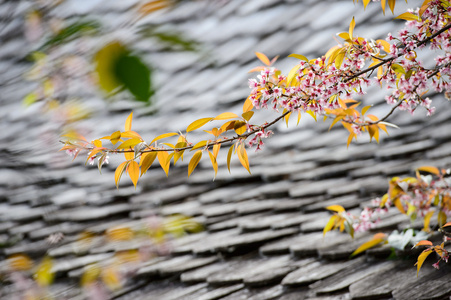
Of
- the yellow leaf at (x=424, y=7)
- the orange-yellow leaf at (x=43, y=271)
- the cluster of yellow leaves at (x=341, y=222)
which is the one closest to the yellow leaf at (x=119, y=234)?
the orange-yellow leaf at (x=43, y=271)

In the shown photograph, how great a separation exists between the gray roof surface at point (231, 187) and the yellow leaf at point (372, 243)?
30 millimetres

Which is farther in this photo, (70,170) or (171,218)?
(70,170)

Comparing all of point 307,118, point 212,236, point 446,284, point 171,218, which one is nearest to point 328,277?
point 446,284

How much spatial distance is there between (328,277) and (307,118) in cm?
179

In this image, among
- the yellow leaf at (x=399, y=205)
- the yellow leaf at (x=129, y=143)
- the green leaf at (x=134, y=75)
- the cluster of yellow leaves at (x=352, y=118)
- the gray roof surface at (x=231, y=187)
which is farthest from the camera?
the yellow leaf at (x=399, y=205)

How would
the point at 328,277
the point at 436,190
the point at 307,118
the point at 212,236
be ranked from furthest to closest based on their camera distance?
1. the point at 307,118
2. the point at 212,236
3. the point at 436,190
4. the point at 328,277

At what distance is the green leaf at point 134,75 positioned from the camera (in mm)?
448

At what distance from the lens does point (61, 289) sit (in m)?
2.03

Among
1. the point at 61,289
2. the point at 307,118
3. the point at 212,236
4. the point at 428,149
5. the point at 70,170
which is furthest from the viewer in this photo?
the point at 307,118

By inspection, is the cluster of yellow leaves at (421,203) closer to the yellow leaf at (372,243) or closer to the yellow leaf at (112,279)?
the yellow leaf at (372,243)

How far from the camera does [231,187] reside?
2684 mm

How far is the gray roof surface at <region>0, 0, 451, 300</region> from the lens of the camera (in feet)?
5.21

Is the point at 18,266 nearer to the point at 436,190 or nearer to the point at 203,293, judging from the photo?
the point at 203,293

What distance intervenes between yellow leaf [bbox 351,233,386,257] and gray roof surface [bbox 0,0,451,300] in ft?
0.10
